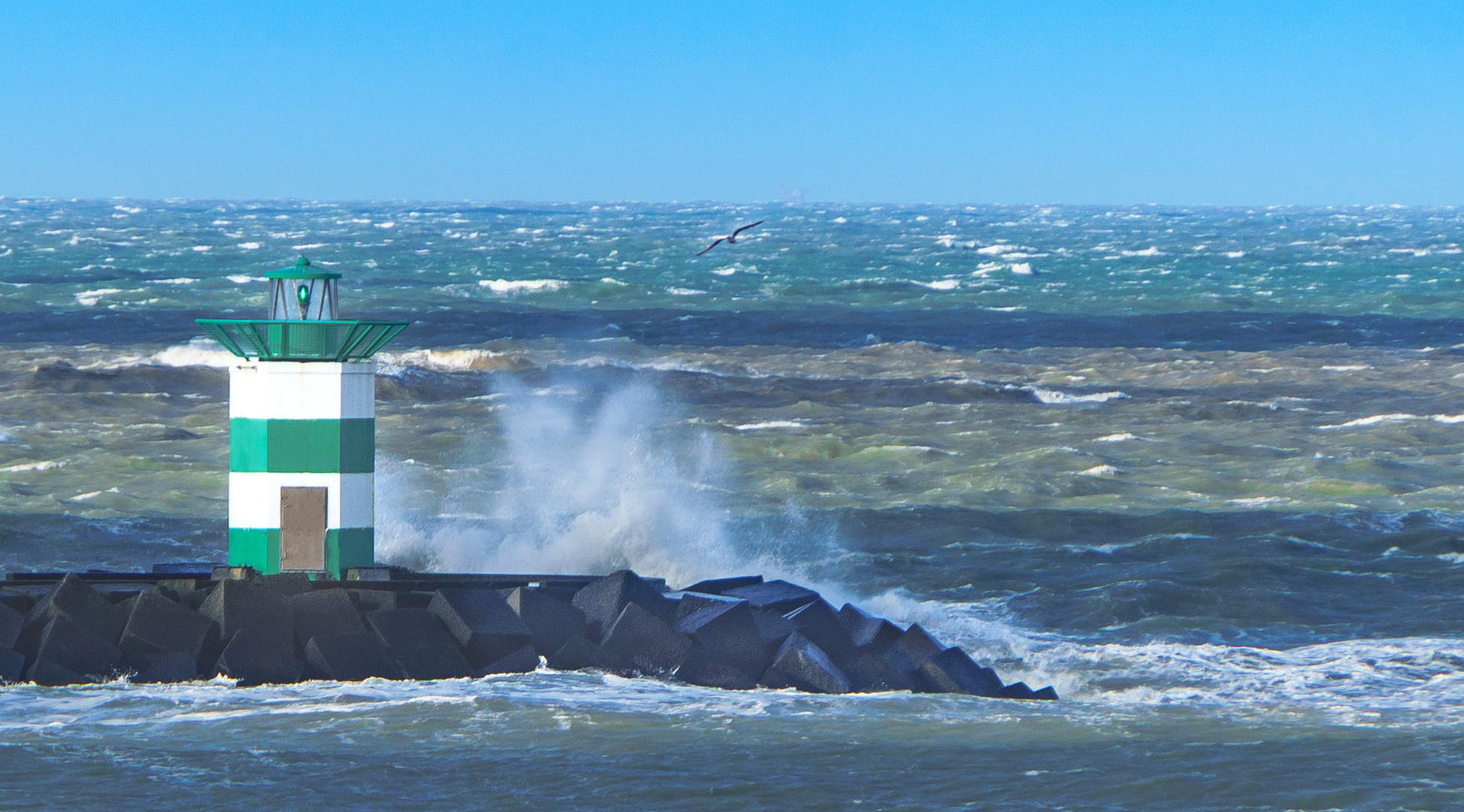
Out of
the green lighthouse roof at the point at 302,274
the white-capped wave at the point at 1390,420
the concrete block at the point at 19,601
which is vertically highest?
the green lighthouse roof at the point at 302,274

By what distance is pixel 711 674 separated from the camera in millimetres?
8617

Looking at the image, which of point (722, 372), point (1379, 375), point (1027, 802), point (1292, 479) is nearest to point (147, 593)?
point (1027, 802)

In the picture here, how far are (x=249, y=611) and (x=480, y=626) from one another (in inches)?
42.6

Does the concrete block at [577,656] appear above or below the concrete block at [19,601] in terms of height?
below

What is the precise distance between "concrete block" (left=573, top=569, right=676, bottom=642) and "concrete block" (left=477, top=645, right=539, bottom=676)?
442 mm

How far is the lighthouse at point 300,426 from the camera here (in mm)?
8805

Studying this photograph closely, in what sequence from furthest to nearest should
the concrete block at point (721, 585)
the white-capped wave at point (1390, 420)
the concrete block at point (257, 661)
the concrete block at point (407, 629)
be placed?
the white-capped wave at point (1390, 420) < the concrete block at point (721, 585) < the concrete block at point (407, 629) < the concrete block at point (257, 661)

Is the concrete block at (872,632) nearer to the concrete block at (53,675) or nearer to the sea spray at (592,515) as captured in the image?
the sea spray at (592,515)

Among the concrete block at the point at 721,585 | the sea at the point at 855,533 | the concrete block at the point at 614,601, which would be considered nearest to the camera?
the sea at the point at 855,533

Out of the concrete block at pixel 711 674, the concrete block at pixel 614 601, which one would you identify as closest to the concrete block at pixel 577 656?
the concrete block at pixel 614 601

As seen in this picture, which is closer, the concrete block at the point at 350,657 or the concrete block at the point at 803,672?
the concrete block at the point at 350,657

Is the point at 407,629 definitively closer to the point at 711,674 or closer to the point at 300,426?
the point at 300,426

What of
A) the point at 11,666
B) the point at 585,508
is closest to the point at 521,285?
the point at 585,508

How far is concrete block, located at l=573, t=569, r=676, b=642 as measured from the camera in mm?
9141
